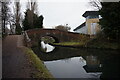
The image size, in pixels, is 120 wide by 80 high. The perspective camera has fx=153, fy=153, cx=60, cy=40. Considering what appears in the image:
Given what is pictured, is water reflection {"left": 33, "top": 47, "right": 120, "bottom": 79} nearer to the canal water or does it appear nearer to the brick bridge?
the canal water

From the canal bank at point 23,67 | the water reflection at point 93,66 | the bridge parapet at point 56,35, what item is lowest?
the water reflection at point 93,66

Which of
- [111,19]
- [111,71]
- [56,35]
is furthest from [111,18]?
[56,35]

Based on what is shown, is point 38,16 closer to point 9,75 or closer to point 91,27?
point 91,27

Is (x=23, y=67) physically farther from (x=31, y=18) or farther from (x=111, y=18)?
(x=31, y=18)

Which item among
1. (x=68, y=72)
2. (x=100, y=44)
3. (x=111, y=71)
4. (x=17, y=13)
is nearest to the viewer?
(x=68, y=72)

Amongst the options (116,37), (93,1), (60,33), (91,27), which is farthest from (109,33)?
(91,27)

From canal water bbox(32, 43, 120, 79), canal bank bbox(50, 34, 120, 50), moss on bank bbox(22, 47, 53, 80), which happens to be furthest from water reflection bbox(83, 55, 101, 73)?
canal bank bbox(50, 34, 120, 50)

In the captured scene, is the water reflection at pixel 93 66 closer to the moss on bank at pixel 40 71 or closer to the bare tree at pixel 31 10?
the moss on bank at pixel 40 71

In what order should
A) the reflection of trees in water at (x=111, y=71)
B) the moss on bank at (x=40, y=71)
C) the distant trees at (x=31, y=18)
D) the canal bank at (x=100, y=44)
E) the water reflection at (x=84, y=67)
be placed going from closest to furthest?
1. the moss on bank at (x=40, y=71)
2. the reflection of trees in water at (x=111, y=71)
3. the water reflection at (x=84, y=67)
4. the canal bank at (x=100, y=44)
5. the distant trees at (x=31, y=18)

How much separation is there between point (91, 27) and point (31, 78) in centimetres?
3262

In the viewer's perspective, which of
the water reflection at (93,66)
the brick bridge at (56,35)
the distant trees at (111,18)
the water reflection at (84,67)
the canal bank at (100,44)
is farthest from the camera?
the brick bridge at (56,35)

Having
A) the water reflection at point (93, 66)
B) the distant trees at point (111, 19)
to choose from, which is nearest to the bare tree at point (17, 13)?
the distant trees at point (111, 19)

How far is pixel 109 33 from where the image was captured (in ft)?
67.1

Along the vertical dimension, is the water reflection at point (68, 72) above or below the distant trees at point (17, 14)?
below
